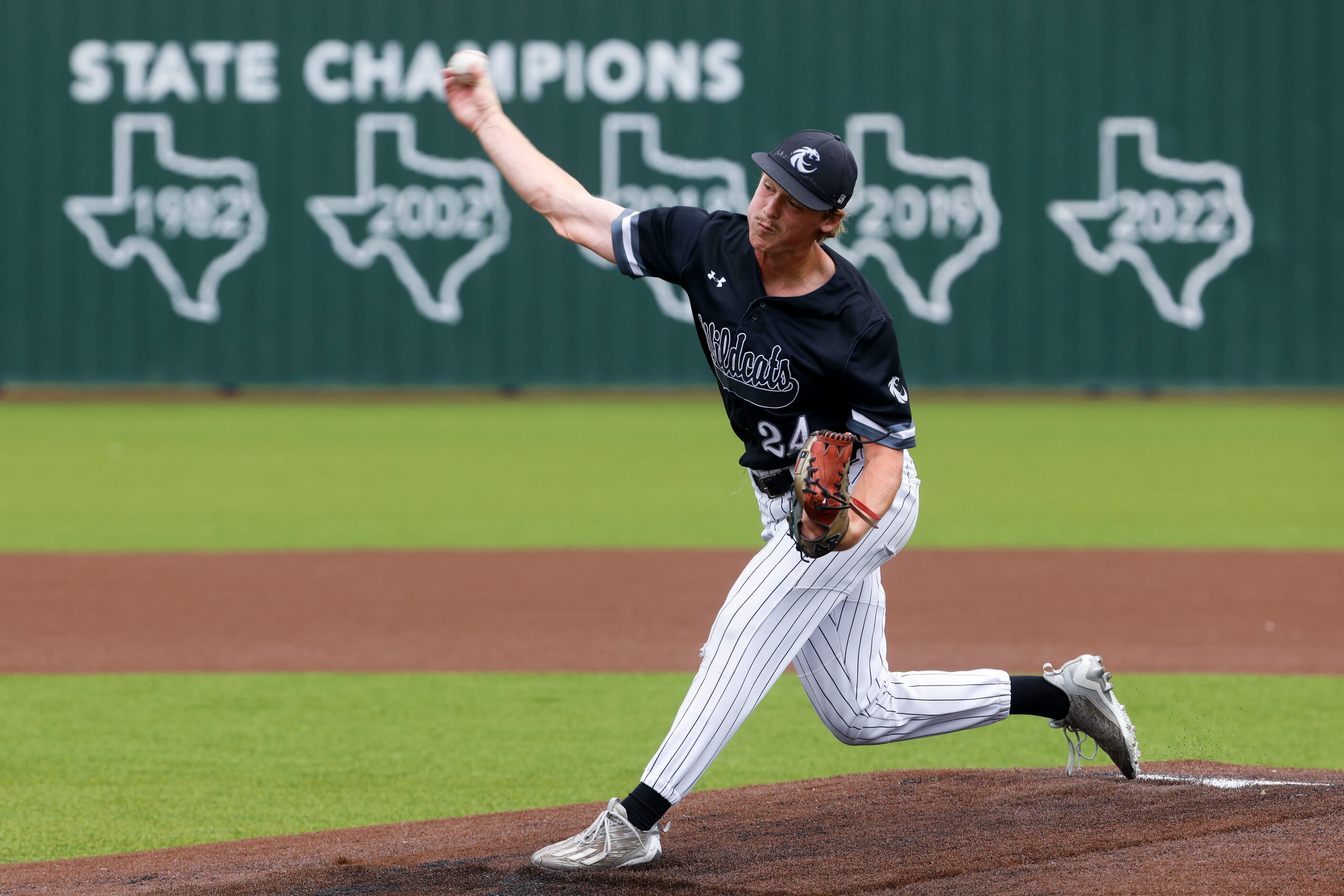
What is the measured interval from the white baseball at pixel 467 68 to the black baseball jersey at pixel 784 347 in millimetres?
630

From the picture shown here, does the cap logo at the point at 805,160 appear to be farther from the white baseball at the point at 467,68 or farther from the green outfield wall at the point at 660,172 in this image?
the green outfield wall at the point at 660,172

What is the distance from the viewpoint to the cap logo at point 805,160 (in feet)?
12.4

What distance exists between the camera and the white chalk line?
14.9 ft

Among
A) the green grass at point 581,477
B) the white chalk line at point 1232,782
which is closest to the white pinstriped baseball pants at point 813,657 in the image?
the white chalk line at point 1232,782

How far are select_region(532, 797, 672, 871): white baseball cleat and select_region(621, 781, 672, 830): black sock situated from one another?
1 cm

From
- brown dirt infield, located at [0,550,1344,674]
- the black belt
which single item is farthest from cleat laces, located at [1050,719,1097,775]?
brown dirt infield, located at [0,550,1344,674]

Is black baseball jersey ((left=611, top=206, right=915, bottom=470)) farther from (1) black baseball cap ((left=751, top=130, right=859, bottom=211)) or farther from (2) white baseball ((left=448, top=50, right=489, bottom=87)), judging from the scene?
(2) white baseball ((left=448, top=50, right=489, bottom=87))

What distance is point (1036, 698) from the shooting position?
4.49 m

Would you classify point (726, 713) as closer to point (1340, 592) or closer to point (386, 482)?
point (1340, 592)

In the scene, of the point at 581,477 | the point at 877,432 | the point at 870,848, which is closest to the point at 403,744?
the point at 870,848

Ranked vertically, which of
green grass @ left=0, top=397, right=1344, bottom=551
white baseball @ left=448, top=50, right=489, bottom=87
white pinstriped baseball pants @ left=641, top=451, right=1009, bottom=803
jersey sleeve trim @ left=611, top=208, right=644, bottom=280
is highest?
white baseball @ left=448, top=50, right=489, bottom=87

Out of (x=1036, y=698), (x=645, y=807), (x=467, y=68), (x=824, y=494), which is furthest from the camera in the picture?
(x=1036, y=698)

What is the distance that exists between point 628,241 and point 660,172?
1587 cm

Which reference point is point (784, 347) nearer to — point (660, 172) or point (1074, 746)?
point (1074, 746)
